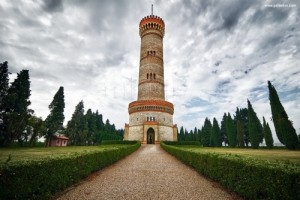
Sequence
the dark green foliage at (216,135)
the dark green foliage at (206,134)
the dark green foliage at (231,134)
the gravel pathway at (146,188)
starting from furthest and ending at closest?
the dark green foliage at (206,134)
the dark green foliage at (216,135)
the dark green foliage at (231,134)
the gravel pathway at (146,188)

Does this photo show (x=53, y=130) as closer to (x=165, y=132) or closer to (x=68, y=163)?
(x=165, y=132)

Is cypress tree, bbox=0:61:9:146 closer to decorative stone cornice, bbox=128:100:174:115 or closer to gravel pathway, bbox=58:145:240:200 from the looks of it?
decorative stone cornice, bbox=128:100:174:115

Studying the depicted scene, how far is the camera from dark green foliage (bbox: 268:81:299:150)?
28441 mm

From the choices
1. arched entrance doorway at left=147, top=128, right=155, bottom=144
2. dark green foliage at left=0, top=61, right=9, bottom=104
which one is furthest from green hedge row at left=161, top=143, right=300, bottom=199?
dark green foliage at left=0, top=61, right=9, bottom=104

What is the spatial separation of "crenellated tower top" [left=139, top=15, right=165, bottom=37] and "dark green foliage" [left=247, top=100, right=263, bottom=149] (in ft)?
94.3

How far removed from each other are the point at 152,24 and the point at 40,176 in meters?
45.1

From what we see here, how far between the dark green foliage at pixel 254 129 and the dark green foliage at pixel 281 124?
29.6 ft

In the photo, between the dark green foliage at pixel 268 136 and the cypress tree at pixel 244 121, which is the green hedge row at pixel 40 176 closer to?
the dark green foliage at pixel 268 136

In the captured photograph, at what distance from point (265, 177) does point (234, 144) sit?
160 ft

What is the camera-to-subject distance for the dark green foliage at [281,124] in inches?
1120

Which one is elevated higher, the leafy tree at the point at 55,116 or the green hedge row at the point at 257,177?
the leafy tree at the point at 55,116

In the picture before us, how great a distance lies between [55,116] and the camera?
38594mm

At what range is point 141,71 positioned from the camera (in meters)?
43.4

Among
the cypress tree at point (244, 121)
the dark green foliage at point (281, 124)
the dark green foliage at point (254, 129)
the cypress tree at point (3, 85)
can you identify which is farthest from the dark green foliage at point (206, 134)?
the cypress tree at point (3, 85)
